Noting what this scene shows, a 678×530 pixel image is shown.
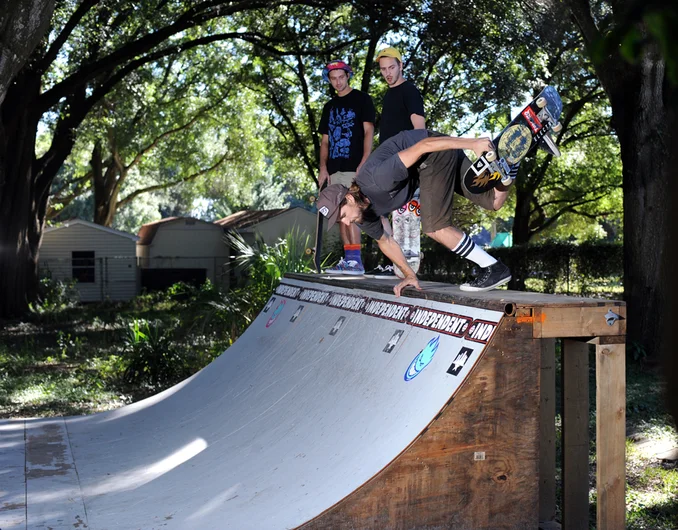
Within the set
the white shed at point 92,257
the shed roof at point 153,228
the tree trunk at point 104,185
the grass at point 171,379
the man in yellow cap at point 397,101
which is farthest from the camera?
the shed roof at point 153,228

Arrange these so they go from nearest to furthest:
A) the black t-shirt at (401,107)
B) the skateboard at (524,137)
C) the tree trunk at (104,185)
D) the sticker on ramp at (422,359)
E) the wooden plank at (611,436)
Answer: the wooden plank at (611,436), the sticker on ramp at (422,359), the skateboard at (524,137), the black t-shirt at (401,107), the tree trunk at (104,185)

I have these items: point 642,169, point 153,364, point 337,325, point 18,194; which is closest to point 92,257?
point 18,194

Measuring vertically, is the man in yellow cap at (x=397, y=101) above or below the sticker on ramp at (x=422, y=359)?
above

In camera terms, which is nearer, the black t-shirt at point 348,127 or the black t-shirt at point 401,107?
the black t-shirt at point 401,107

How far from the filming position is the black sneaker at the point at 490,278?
4.69m

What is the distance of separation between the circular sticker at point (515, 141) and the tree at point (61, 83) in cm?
1262

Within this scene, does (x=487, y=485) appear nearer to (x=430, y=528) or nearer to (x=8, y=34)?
(x=430, y=528)

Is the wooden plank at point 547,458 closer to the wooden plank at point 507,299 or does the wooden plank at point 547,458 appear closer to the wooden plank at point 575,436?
the wooden plank at point 575,436

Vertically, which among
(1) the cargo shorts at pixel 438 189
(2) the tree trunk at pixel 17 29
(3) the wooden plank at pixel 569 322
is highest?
(2) the tree trunk at pixel 17 29

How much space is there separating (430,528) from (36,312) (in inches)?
657

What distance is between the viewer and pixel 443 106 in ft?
60.0

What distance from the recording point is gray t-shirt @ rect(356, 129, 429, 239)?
4.71 metres

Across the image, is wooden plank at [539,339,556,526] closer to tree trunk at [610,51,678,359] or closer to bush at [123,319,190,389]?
tree trunk at [610,51,678,359]

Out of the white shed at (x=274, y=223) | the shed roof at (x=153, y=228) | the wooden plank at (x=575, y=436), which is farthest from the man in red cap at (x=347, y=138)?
the shed roof at (x=153, y=228)
